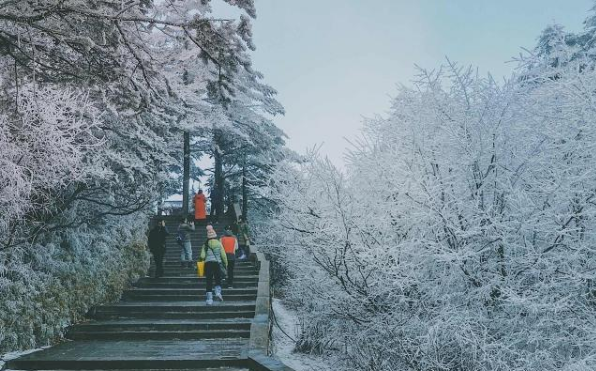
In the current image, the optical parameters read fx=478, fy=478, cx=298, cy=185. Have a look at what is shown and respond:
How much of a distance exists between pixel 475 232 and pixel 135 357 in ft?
17.9

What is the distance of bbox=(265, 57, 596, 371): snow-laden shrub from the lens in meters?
7.11

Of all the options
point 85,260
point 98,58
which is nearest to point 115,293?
point 85,260

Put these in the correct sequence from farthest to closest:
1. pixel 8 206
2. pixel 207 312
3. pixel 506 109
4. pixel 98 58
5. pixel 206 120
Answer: pixel 206 120, pixel 207 312, pixel 506 109, pixel 8 206, pixel 98 58

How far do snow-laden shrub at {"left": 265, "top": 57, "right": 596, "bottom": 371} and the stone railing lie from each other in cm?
153

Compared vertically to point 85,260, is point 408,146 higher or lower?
higher

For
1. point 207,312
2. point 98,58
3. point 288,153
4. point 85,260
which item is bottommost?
point 207,312

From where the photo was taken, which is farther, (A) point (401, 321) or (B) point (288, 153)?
(B) point (288, 153)

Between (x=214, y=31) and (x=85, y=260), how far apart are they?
25.5ft

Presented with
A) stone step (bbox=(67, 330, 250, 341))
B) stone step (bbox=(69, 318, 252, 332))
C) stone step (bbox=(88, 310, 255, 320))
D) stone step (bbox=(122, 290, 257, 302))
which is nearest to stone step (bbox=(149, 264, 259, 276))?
stone step (bbox=(122, 290, 257, 302))

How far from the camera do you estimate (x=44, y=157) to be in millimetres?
7652

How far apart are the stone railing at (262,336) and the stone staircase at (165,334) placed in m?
0.02

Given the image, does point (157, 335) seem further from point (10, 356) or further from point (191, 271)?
point (191, 271)

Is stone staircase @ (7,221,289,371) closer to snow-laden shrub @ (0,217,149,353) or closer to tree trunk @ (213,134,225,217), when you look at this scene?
snow-laden shrub @ (0,217,149,353)

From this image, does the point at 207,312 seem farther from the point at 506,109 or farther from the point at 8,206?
the point at 506,109
